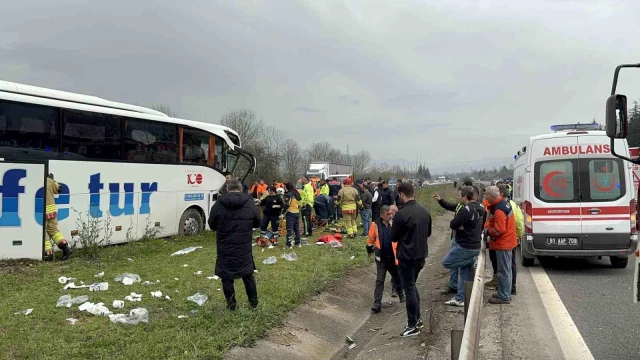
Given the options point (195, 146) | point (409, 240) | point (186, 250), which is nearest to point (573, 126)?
point (409, 240)

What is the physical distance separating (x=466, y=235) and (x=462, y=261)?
0.40 m

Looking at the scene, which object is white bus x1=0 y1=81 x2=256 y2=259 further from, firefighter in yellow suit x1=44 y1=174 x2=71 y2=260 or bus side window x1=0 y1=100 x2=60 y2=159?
firefighter in yellow suit x1=44 y1=174 x2=71 y2=260

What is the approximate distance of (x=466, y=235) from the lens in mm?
6969

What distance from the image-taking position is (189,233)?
544 inches

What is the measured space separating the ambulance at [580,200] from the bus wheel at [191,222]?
359 inches

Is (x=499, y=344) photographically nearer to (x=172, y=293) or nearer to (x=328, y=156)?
(x=172, y=293)

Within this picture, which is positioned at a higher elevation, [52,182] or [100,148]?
[100,148]

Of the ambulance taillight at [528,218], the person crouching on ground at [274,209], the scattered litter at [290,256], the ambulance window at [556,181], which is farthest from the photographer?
the person crouching on ground at [274,209]

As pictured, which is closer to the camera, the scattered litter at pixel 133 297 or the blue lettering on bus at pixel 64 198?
the scattered litter at pixel 133 297

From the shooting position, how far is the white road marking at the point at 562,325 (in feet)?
17.1

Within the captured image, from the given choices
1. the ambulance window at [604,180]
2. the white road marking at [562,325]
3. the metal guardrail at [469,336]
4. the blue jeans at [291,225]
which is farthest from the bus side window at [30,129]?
the ambulance window at [604,180]

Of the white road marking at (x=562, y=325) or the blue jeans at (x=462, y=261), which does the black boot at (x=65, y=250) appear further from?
the white road marking at (x=562, y=325)

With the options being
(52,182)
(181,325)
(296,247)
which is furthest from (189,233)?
(181,325)

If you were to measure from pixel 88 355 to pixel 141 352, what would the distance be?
509mm
